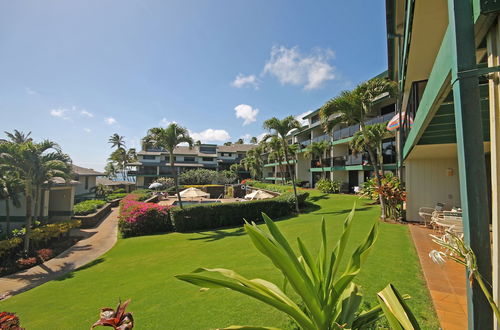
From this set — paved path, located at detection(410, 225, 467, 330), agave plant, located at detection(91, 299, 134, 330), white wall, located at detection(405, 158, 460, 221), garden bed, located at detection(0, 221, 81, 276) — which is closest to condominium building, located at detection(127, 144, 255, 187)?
garden bed, located at detection(0, 221, 81, 276)

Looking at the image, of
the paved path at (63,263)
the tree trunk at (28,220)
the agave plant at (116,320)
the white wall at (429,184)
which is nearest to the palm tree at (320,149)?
the white wall at (429,184)

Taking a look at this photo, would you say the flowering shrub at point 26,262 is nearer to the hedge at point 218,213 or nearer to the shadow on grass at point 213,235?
the hedge at point 218,213

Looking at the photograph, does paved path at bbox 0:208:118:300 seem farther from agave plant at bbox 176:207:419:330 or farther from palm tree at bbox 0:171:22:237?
agave plant at bbox 176:207:419:330

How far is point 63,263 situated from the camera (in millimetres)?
10016

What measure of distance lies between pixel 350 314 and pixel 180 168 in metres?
50.4

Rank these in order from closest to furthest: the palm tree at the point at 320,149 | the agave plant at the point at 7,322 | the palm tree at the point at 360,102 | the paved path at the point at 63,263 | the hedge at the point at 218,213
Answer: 1. the agave plant at the point at 7,322
2. the paved path at the point at 63,263
3. the palm tree at the point at 360,102
4. the hedge at the point at 218,213
5. the palm tree at the point at 320,149

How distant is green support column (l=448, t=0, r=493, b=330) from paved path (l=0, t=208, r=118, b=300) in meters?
11.6

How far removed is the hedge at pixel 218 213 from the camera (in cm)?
1447

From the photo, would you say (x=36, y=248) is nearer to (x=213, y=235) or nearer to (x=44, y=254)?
(x=44, y=254)

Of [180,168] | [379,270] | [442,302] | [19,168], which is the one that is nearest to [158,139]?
[19,168]

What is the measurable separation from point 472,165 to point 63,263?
1393 cm

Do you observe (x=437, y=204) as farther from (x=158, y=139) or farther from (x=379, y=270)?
(x=158, y=139)

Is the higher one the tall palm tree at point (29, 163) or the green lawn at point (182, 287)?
the tall palm tree at point (29, 163)

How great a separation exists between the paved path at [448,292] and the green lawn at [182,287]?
0.15 m
